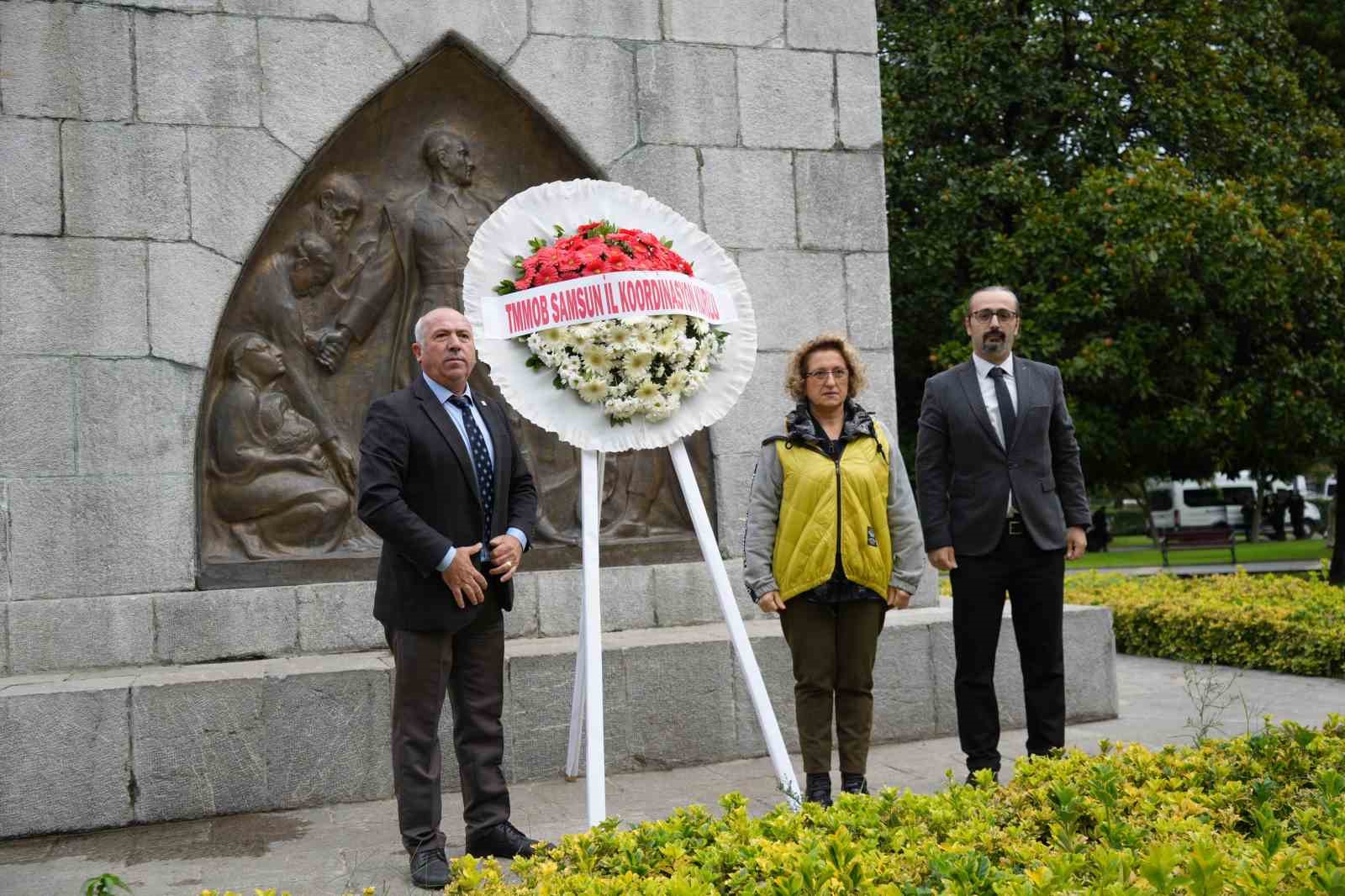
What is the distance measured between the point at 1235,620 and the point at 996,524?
4404 mm

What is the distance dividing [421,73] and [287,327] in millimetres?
1524

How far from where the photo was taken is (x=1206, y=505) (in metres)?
34.6

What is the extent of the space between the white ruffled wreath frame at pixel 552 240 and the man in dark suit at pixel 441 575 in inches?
6.3

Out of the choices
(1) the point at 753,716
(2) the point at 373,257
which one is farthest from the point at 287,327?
(1) the point at 753,716

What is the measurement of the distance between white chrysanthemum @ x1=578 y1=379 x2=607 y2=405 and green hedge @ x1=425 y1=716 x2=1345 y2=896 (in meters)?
1.74

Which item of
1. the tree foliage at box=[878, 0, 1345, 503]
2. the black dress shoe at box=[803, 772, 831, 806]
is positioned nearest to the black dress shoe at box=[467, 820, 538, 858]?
the black dress shoe at box=[803, 772, 831, 806]

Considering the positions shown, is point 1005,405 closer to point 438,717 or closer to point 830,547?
point 830,547

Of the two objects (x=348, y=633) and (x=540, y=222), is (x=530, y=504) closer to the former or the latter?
(x=540, y=222)

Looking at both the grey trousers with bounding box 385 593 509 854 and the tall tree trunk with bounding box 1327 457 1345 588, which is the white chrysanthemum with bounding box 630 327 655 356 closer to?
the grey trousers with bounding box 385 593 509 854

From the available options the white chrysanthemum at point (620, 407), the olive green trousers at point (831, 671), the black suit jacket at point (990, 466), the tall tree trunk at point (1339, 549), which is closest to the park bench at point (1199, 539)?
the tall tree trunk at point (1339, 549)

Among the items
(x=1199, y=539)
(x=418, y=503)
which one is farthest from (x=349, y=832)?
(x=1199, y=539)

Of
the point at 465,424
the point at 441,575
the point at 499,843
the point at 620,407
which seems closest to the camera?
the point at 441,575

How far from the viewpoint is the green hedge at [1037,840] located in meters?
2.58

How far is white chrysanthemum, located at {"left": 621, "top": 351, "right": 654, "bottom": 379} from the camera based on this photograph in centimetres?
462
